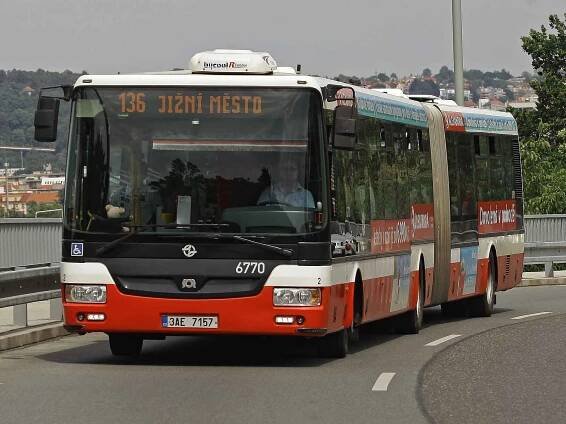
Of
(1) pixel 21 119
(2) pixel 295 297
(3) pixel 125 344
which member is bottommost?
(3) pixel 125 344

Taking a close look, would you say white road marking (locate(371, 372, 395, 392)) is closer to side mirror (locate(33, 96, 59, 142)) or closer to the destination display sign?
the destination display sign

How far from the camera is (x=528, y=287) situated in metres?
33.2

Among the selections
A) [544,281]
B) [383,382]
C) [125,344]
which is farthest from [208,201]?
[544,281]

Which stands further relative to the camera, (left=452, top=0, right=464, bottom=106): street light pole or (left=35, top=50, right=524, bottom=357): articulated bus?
(left=452, top=0, right=464, bottom=106): street light pole

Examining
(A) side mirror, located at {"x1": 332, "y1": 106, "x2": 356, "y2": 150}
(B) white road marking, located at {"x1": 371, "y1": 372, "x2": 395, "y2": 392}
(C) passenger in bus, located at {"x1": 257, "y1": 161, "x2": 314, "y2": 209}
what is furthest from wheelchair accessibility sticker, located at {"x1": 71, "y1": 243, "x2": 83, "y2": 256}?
(B) white road marking, located at {"x1": 371, "y1": 372, "x2": 395, "y2": 392}

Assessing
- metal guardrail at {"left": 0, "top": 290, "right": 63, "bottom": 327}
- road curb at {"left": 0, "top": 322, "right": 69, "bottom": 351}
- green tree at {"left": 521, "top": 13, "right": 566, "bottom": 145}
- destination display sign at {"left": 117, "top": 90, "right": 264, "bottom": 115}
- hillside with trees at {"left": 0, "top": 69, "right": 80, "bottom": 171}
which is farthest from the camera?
hillside with trees at {"left": 0, "top": 69, "right": 80, "bottom": 171}

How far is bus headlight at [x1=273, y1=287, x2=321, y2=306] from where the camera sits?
599 inches

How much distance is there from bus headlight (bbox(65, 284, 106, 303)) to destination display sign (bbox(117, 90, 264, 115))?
163 cm

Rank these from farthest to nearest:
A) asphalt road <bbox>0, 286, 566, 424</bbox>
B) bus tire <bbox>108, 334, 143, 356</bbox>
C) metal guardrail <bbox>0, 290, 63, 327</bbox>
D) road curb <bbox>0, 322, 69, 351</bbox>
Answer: metal guardrail <bbox>0, 290, 63, 327</bbox>, road curb <bbox>0, 322, 69, 351</bbox>, bus tire <bbox>108, 334, 143, 356</bbox>, asphalt road <bbox>0, 286, 566, 424</bbox>

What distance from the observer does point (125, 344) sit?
1656cm

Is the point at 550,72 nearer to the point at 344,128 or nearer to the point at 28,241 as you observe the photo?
the point at 28,241

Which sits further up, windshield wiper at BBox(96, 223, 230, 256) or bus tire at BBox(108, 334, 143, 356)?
windshield wiper at BBox(96, 223, 230, 256)

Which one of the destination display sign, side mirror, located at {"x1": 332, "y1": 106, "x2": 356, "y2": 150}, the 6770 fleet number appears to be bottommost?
the 6770 fleet number

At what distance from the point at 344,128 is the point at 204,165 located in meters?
1.31
